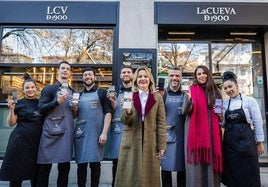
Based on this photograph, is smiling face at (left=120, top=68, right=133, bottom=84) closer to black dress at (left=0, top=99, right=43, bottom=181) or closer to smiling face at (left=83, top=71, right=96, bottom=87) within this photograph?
smiling face at (left=83, top=71, right=96, bottom=87)

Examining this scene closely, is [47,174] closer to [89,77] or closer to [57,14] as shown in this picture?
[89,77]

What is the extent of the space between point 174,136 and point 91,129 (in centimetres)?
122

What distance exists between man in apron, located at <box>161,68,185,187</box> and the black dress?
191cm

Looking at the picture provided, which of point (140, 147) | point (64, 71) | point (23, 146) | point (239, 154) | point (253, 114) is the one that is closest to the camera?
point (140, 147)

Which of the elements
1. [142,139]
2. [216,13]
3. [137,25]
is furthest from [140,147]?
[216,13]

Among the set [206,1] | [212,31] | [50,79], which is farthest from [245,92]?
[50,79]

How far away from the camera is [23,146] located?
4.34 m

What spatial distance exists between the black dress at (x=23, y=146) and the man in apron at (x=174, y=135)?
1.91 m

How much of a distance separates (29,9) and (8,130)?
2.66 meters

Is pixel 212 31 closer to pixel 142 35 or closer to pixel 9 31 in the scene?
pixel 142 35

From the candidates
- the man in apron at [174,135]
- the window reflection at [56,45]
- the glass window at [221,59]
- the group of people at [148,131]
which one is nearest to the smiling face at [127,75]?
the group of people at [148,131]

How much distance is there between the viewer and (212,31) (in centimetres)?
741

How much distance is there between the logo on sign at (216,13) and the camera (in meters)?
6.52

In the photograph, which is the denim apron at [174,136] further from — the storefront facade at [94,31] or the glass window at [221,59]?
the glass window at [221,59]
